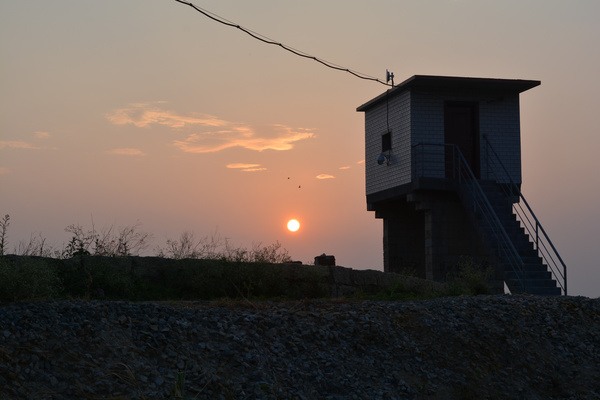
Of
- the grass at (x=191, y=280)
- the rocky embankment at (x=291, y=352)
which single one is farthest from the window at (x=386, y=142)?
the rocky embankment at (x=291, y=352)

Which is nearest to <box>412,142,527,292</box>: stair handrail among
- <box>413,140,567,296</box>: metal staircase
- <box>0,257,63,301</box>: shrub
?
<box>413,140,567,296</box>: metal staircase

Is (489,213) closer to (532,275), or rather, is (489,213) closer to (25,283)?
(532,275)

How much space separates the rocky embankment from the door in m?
10.5

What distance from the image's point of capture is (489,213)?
1778 cm

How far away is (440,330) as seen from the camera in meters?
8.92

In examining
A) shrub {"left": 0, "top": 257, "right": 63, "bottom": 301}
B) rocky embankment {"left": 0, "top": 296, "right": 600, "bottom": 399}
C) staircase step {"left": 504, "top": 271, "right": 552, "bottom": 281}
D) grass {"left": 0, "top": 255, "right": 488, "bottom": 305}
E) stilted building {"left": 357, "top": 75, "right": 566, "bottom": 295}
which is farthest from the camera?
stilted building {"left": 357, "top": 75, "right": 566, "bottom": 295}

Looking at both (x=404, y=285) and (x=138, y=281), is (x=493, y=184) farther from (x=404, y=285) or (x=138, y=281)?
(x=138, y=281)

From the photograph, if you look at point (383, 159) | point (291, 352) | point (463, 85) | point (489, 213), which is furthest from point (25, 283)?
point (463, 85)

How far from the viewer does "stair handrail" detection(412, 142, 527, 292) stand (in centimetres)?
1599

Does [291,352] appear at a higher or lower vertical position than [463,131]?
lower

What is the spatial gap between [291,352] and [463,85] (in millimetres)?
13856

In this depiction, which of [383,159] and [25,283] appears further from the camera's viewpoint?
[383,159]

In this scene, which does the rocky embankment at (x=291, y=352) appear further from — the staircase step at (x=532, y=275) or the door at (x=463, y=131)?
the door at (x=463, y=131)

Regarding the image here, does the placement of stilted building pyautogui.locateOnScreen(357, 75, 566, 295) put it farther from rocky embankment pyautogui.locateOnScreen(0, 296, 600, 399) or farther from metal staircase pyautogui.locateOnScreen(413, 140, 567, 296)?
rocky embankment pyautogui.locateOnScreen(0, 296, 600, 399)
